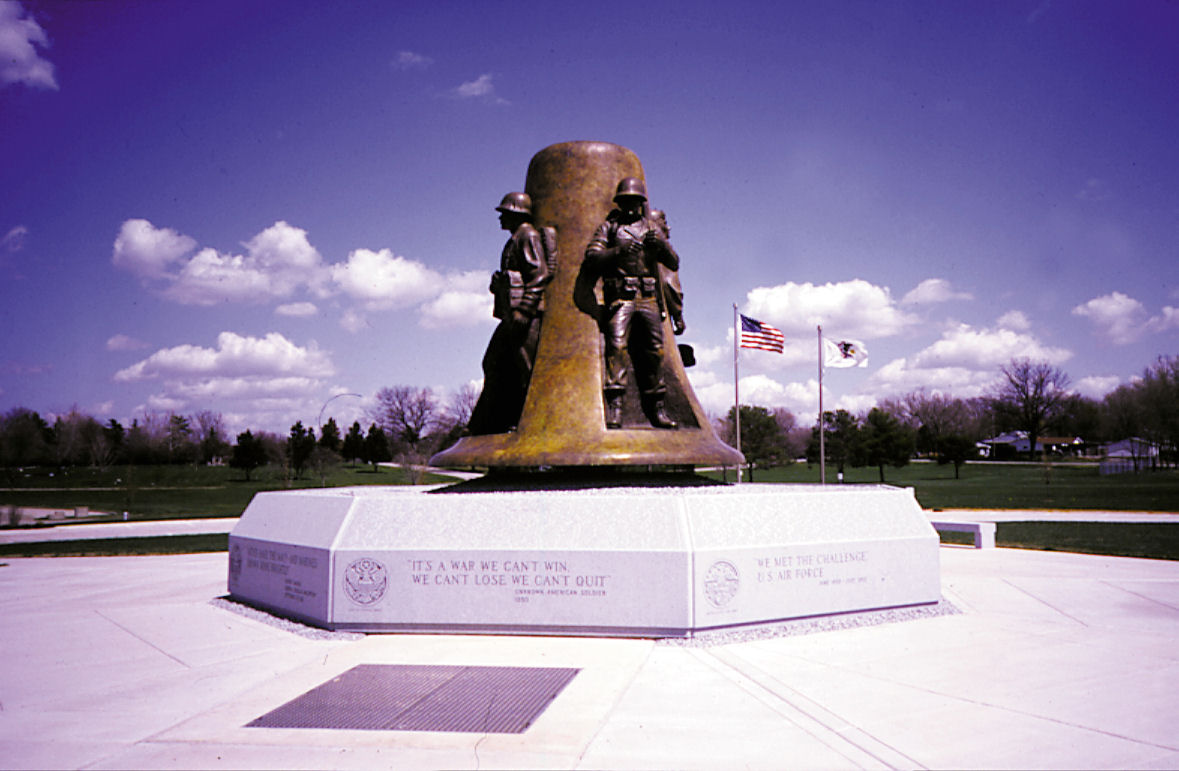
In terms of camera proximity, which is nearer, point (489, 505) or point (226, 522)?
point (489, 505)

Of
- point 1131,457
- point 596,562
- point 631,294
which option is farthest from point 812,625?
point 1131,457

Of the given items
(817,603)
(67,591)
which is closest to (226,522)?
(67,591)

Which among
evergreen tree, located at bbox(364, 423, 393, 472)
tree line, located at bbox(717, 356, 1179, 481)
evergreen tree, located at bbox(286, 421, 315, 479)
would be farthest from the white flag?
evergreen tree, located at bbox(364, 423, 393, 472)

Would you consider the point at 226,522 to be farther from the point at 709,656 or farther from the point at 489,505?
the point at 709,656

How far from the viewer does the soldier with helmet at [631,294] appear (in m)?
9.84

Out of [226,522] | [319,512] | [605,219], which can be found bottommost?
[226,522]

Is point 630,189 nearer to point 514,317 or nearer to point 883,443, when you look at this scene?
point 514,317

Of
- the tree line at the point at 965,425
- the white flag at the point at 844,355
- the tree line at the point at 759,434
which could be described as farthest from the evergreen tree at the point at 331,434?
the white flag at the point at 844,355

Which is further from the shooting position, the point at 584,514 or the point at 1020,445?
the point at 1020,445

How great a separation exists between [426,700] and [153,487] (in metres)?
50.3

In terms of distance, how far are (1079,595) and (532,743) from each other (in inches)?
304

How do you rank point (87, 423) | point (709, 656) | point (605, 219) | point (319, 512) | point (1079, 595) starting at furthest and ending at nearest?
point (87, 423), point (605, 219), point (1079, 595), point (319, 512), point (709, 656)

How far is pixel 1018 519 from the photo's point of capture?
73.1ft

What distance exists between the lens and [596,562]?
7.29 m
